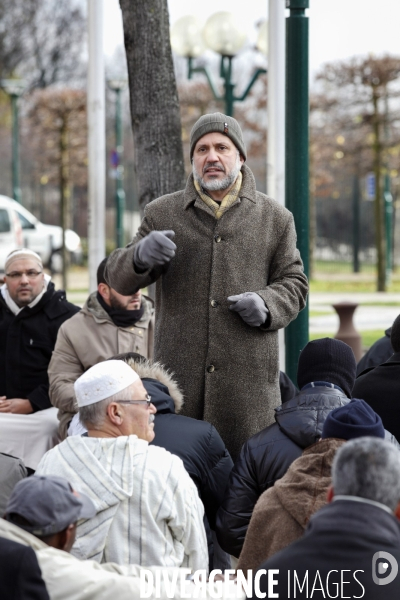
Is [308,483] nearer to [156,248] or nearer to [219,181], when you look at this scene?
[156,248]

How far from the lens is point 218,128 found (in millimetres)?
4316

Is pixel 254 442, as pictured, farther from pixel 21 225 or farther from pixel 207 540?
pixel 21 225

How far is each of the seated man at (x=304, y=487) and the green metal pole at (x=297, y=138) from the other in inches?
106

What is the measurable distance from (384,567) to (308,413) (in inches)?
50.3

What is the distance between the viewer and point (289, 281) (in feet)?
14.3

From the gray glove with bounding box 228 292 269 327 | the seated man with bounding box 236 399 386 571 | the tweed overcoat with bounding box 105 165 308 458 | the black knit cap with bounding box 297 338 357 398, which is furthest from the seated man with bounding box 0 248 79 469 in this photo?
the seated man with bounding box 236 399 386 571

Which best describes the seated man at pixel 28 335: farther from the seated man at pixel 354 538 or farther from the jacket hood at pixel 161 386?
the seated man at pixel 354 538

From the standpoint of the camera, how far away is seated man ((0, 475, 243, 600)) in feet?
9.39

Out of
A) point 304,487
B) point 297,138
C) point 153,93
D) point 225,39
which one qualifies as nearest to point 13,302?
point 153,93

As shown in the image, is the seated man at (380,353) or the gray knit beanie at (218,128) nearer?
the gray knit beanie at (218,128)

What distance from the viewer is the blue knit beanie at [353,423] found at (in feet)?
10.6

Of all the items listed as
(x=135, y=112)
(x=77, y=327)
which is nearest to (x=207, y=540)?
(x=77, y=327)

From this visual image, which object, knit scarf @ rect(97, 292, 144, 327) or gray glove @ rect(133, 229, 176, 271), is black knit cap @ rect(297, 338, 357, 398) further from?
knit scarf @ rect(97, 292, 144, 327)

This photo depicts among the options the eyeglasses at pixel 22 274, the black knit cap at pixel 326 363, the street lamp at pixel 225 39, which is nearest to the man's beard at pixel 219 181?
the black knit cap at pixel 326 363
